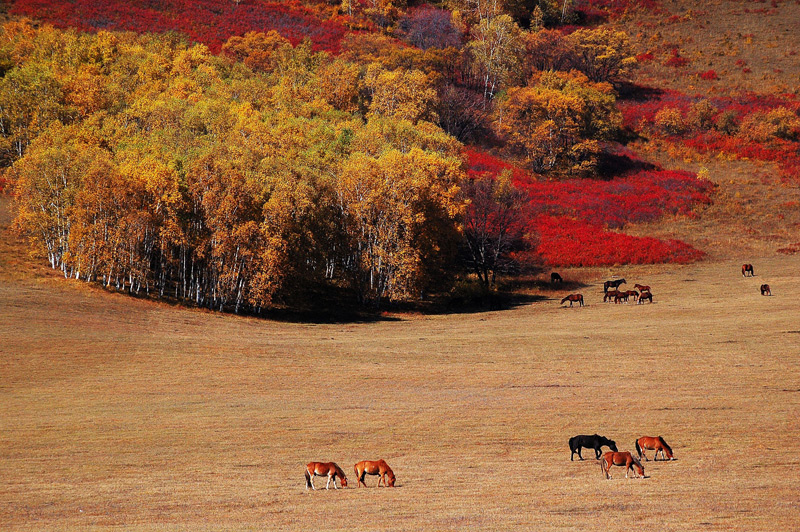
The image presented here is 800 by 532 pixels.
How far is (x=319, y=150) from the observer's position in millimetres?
79000

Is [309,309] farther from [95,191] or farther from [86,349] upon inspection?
[86,349]

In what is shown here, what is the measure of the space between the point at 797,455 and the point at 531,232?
70.0 meters

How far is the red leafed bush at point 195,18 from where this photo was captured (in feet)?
456

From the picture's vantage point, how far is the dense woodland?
61531 mm

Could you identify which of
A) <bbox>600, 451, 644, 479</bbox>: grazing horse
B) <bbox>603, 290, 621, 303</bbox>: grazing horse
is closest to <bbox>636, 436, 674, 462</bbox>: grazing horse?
<bbox>600, 451, 644, 479</bbox>: grazing horse

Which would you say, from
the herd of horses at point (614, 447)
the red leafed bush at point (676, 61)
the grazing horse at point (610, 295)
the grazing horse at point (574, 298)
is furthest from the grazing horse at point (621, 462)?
the red leafed bush at point (676, 61)

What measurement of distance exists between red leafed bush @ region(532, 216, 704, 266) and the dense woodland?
29cm

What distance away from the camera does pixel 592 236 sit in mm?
91562

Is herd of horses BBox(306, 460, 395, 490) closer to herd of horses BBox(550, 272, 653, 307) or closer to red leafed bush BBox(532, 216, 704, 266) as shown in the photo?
herd of horses BBox(550, 272, 653, 307)

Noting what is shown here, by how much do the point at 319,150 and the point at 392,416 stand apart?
52.4 metres

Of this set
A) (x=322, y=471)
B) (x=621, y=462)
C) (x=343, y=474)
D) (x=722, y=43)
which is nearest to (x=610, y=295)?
(x=621, y=462)

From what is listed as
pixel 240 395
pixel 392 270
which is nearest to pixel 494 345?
pixel 240 395

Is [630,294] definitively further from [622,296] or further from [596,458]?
[596,458]

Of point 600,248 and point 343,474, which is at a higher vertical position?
point 600,248
